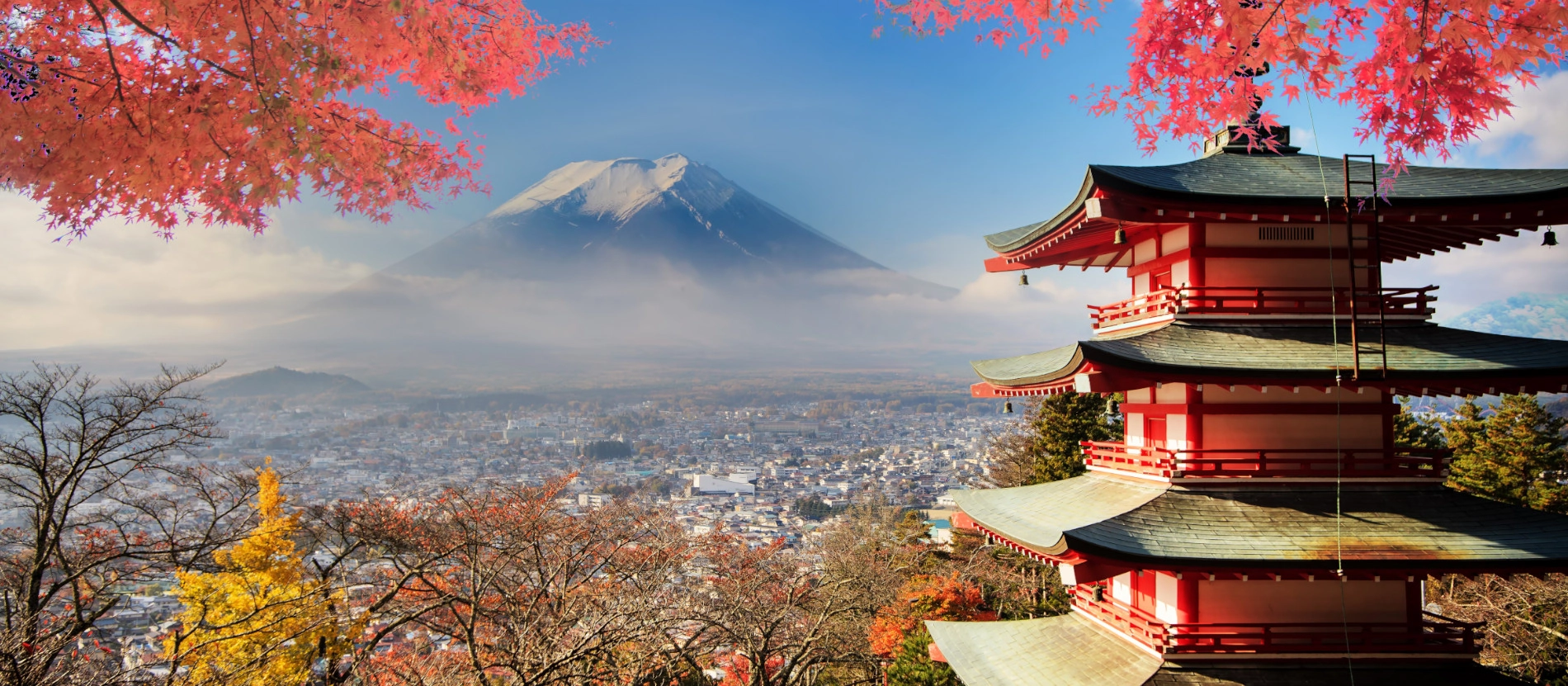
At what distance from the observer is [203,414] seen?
37.2ft

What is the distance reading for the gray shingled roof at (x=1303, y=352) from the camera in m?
5.47

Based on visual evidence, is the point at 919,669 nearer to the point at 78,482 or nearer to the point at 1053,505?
the point at 1053,505

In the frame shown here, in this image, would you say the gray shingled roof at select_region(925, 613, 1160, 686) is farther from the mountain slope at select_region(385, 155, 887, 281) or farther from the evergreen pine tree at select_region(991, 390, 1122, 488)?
the mountain slope at select_region(385, 155, 887, 281)

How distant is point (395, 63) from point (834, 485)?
47.0 meters

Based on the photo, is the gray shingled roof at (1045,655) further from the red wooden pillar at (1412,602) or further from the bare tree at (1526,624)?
the bare tree at (1526,624)

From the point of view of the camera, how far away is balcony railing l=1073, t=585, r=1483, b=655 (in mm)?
5758

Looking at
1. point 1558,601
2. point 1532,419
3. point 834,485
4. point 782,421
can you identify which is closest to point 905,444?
point 782,421

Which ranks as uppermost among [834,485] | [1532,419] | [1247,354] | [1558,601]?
[1247,354]

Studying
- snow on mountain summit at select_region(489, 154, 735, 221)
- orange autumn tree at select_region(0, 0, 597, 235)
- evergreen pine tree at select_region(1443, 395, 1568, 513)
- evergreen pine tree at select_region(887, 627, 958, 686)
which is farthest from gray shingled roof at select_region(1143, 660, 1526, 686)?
snow on mountain summit at select_region(489, 154, 735, 221)

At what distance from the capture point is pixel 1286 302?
6250 millimetres

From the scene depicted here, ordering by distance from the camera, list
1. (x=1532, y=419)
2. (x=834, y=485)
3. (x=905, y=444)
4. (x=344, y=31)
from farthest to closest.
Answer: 1. (x=905, y=444)
2. (x=834, y=485)
3. (x=1532, y=419)
4. (x=344, y=31)

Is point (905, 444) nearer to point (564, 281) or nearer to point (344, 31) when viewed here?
point (564, 281)

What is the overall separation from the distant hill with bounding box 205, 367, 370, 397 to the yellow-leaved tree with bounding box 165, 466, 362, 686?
64705 millimetres

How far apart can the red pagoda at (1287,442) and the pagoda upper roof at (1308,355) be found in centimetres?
2
